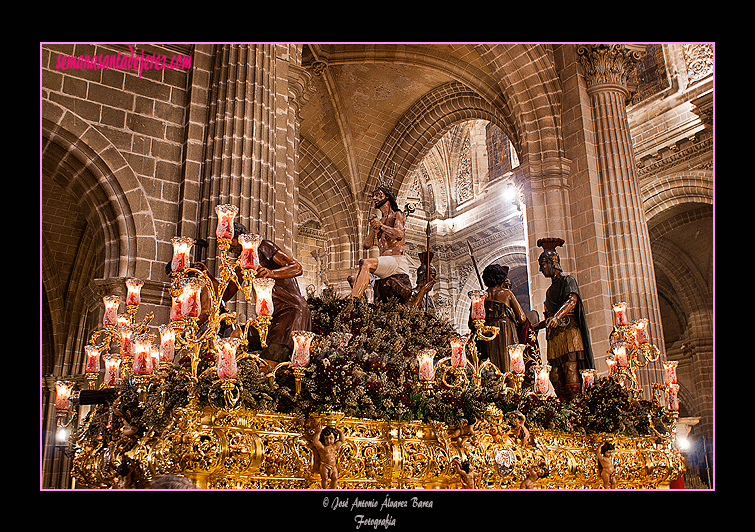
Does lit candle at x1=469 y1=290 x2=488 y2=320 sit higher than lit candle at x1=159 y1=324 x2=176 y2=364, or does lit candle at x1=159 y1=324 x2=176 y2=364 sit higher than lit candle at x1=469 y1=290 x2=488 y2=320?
lit candle at x1=469 y1=290 x2=488 y2=320

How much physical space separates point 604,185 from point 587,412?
6700 millimetres

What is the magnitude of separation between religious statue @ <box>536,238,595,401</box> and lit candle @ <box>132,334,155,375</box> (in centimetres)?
413

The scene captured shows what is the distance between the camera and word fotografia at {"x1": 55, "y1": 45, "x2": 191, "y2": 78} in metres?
7.47

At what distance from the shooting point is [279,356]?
4863 mm

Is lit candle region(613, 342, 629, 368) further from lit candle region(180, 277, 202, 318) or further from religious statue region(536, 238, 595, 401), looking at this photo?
lit candle region(180, 277, 202, 318)

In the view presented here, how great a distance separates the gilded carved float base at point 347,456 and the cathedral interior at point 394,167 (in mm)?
1492

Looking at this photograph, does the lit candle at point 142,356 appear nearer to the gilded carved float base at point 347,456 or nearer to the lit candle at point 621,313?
the gilded carved float base at point 347,456

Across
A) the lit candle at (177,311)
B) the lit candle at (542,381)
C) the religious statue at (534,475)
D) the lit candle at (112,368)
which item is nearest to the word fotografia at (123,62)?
the lit candle at (112,368)

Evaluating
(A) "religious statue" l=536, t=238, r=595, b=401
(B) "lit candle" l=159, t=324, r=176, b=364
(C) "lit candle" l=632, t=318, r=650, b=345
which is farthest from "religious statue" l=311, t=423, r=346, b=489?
(A) "religious statue" l=536, t=238, r=595, b=401

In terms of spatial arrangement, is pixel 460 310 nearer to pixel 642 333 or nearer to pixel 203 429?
pixel 642 333

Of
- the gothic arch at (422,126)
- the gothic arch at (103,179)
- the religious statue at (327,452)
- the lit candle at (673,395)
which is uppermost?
the gothic arch at (422,126)

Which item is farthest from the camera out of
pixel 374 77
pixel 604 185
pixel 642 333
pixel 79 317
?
pixel 374 77

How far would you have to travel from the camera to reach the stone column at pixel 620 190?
1029cm
